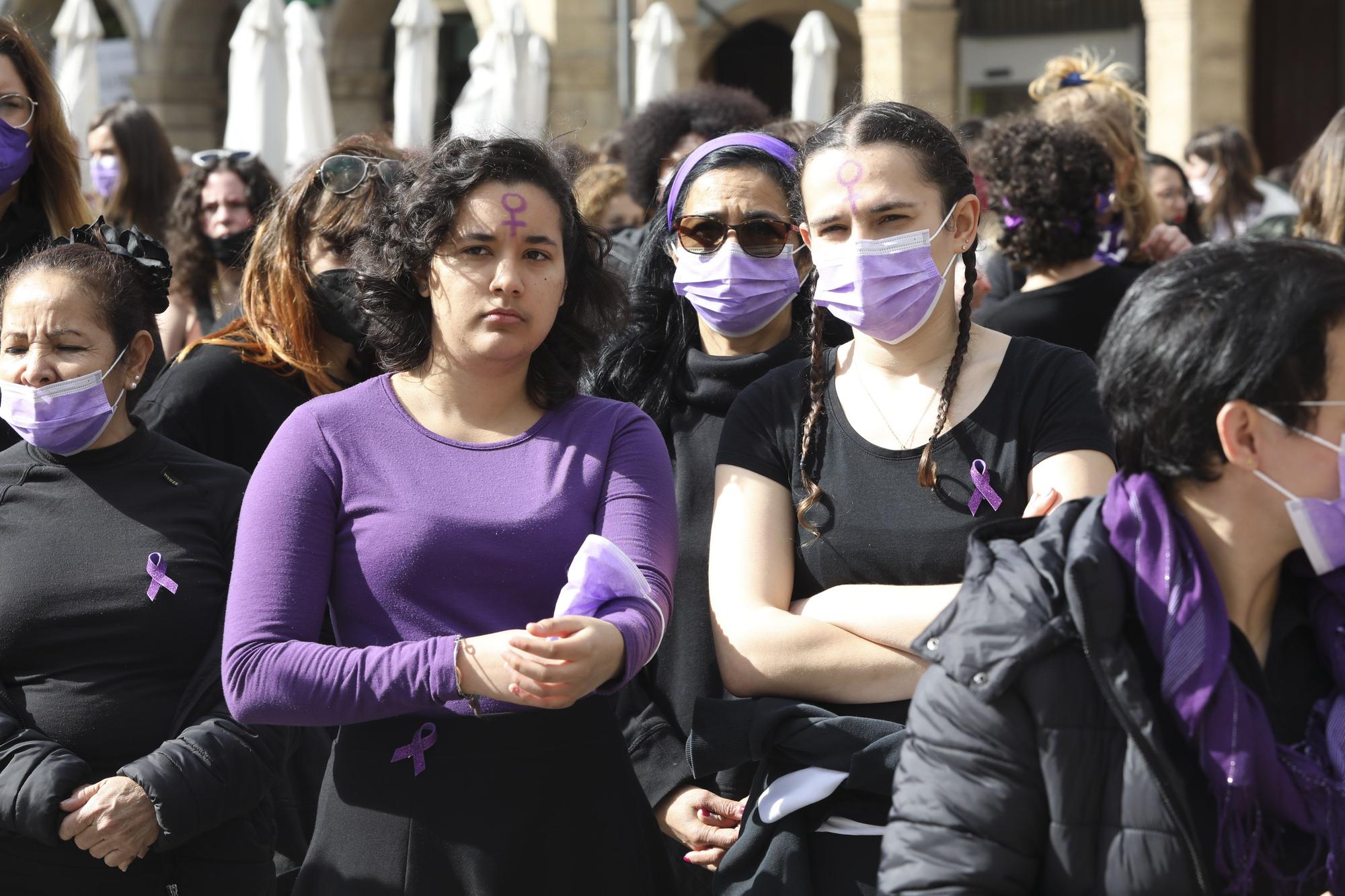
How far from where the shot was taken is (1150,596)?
2160 millimetres

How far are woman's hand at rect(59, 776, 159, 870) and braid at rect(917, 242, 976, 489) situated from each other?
154cm

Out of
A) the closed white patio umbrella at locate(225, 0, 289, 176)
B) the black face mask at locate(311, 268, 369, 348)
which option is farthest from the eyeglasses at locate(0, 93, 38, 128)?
the closed white patio umbrella at locate(225, 0, 289, 176)

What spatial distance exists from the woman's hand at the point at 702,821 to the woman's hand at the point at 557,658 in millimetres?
590

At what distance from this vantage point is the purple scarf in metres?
2.10

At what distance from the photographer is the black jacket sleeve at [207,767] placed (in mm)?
3045

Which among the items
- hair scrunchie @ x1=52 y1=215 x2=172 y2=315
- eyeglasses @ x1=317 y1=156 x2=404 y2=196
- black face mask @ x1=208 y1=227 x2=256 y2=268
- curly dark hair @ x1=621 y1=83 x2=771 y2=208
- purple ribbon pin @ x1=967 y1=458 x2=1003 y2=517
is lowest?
purple ribbon pin @ x1=967 y1=458 x2=1003 y2=517

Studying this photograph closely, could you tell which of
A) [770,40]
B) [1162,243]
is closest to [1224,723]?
[1162,243]

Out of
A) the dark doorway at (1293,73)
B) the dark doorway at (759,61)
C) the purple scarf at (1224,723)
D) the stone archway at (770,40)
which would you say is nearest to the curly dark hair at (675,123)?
the purple scarf at (1224,723)

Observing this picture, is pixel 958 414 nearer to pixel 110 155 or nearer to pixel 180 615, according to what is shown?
pixel 180 615

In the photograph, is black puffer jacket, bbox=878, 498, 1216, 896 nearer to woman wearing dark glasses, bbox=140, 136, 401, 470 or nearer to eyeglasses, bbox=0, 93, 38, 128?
woman wearing dark glasses, bbox=140, 136, 401, 470

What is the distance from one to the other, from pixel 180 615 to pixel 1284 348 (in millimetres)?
2096

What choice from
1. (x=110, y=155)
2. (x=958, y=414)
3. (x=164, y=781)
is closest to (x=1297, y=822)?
(x=958, y=414)

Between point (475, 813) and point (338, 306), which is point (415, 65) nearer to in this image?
point (338, 306)

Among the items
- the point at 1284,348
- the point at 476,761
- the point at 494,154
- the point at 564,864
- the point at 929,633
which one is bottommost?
the point at 564,864
